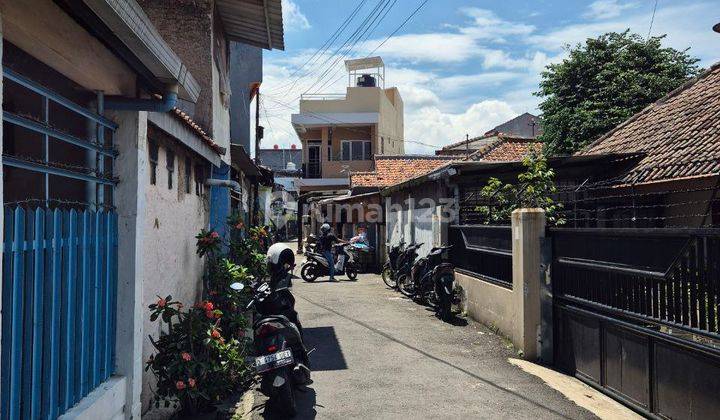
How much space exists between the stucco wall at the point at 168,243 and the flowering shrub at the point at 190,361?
212 millimetres

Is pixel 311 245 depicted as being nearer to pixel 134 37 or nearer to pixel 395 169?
pixel 395 169

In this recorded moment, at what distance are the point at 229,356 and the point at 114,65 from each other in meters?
2.85

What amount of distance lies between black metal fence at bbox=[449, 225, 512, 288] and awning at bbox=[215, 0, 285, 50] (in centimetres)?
506

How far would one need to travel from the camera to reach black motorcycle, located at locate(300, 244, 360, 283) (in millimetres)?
15906

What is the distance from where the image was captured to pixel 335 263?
56.1ft

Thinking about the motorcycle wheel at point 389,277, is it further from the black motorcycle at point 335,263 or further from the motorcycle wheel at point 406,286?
the black motorcycle at point 335,263

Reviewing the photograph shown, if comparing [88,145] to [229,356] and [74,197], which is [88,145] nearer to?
[74,197]

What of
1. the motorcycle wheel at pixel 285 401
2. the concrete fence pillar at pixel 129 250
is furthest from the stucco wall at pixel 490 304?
the concrete fence pillar at pixel 129 250

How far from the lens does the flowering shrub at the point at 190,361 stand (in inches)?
184

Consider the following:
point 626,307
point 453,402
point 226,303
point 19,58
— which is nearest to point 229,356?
point 226,303

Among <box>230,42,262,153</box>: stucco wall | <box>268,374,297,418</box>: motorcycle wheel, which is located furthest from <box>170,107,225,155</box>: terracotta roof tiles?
<box>230,42,262,153</box>: stucco wall

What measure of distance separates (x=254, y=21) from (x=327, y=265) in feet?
23.9

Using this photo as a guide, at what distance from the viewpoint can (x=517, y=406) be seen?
5.45 metres

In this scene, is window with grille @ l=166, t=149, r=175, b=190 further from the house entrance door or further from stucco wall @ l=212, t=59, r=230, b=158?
the house entrance door
